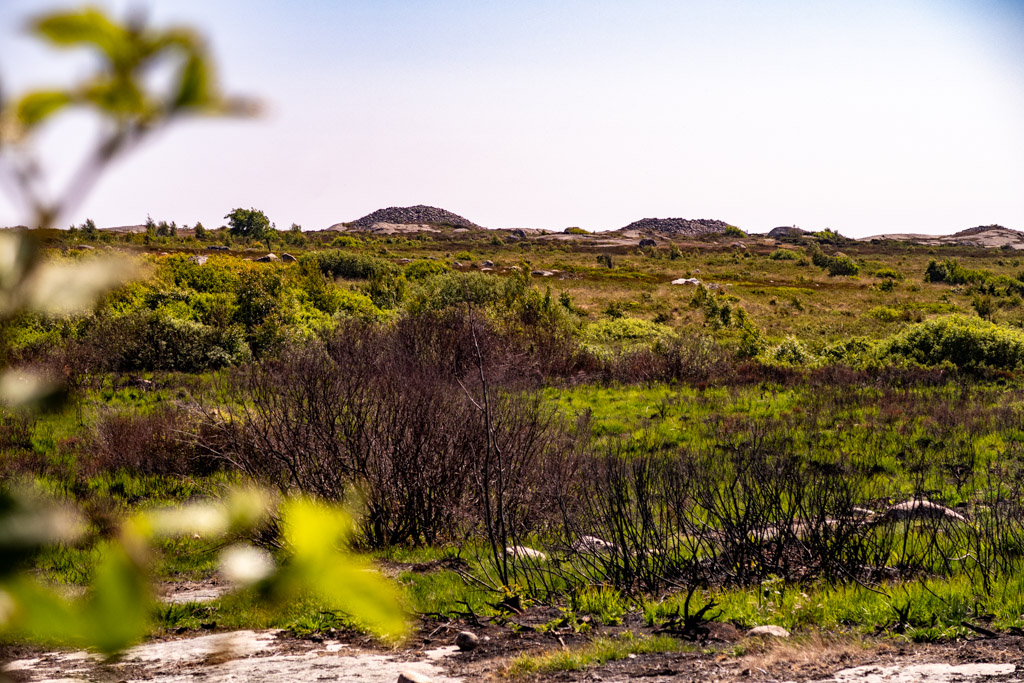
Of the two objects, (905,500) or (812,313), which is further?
(812,313)

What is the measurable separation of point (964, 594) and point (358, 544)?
6.04 meters

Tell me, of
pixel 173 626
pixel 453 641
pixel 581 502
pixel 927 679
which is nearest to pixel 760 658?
pixel 927 679

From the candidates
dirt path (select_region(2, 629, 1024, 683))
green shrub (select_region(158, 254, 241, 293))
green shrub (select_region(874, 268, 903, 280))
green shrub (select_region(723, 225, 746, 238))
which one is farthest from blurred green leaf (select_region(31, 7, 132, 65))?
green shrub (select_region(723, 225, 746, 238))

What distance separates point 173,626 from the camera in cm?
609

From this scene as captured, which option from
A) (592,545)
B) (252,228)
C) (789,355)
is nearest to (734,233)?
(252,228)

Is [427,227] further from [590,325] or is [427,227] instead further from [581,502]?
[581,502]

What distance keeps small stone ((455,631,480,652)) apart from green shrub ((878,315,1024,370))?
19.6 metres

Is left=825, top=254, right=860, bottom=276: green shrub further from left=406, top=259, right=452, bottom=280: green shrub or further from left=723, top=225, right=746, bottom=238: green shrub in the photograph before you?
left=723, top=225, right=746, bottom=238: green shrub

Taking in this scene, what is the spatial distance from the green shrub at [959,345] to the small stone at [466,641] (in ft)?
64.2

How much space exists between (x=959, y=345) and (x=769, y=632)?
66.3 feet

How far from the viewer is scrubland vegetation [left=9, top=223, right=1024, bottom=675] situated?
602cm

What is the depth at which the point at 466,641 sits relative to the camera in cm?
547

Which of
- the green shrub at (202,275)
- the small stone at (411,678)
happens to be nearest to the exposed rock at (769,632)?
the small stone at (411,678)

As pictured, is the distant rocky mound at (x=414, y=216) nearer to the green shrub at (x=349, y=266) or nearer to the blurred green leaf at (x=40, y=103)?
the green shrub at (x=349, y=266)
